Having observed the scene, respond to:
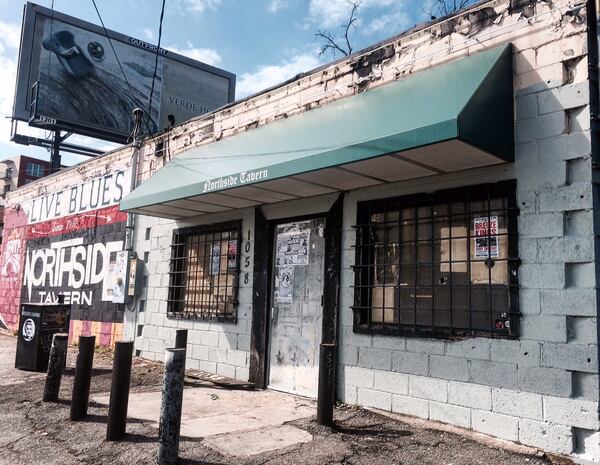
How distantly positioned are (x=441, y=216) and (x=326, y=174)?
4.56ft

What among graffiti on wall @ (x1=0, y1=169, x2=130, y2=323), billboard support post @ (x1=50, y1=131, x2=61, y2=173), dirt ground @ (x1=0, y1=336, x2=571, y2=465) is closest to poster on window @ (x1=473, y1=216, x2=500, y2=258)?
dirt ground @ (x1=0, y1=336, x2=571, y2=465)

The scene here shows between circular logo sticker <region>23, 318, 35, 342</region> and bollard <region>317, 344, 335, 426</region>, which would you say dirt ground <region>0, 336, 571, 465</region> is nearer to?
bollard <region>317, 344, 335, 426</region>

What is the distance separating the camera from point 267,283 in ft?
25.7

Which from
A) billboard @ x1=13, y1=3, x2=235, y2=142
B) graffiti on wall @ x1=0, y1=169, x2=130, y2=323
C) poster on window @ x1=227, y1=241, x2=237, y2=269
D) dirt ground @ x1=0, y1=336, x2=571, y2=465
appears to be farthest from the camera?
billboard @ x1=13, y1=3, x2=235, y2=142

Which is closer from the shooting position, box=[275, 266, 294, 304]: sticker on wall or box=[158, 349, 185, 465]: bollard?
box=[158, 349, 185, 465]: bollard

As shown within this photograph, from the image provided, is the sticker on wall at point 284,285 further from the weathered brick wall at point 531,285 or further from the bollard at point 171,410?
the bollard at point 171,410

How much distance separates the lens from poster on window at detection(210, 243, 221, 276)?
894cm

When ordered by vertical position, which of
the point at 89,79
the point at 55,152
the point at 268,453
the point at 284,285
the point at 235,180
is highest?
the point at 89,79

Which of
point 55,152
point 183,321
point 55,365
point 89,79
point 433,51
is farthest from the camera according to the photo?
point 89,79

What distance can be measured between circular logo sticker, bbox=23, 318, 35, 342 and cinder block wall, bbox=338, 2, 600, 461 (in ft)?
21.8

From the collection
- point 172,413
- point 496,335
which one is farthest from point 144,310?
point 496,335

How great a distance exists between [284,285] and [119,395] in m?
3.11

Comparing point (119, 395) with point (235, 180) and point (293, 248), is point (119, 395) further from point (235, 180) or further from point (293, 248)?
point (293, 248)

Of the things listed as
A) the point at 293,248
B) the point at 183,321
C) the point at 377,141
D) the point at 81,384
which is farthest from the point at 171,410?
the point at 183,321
